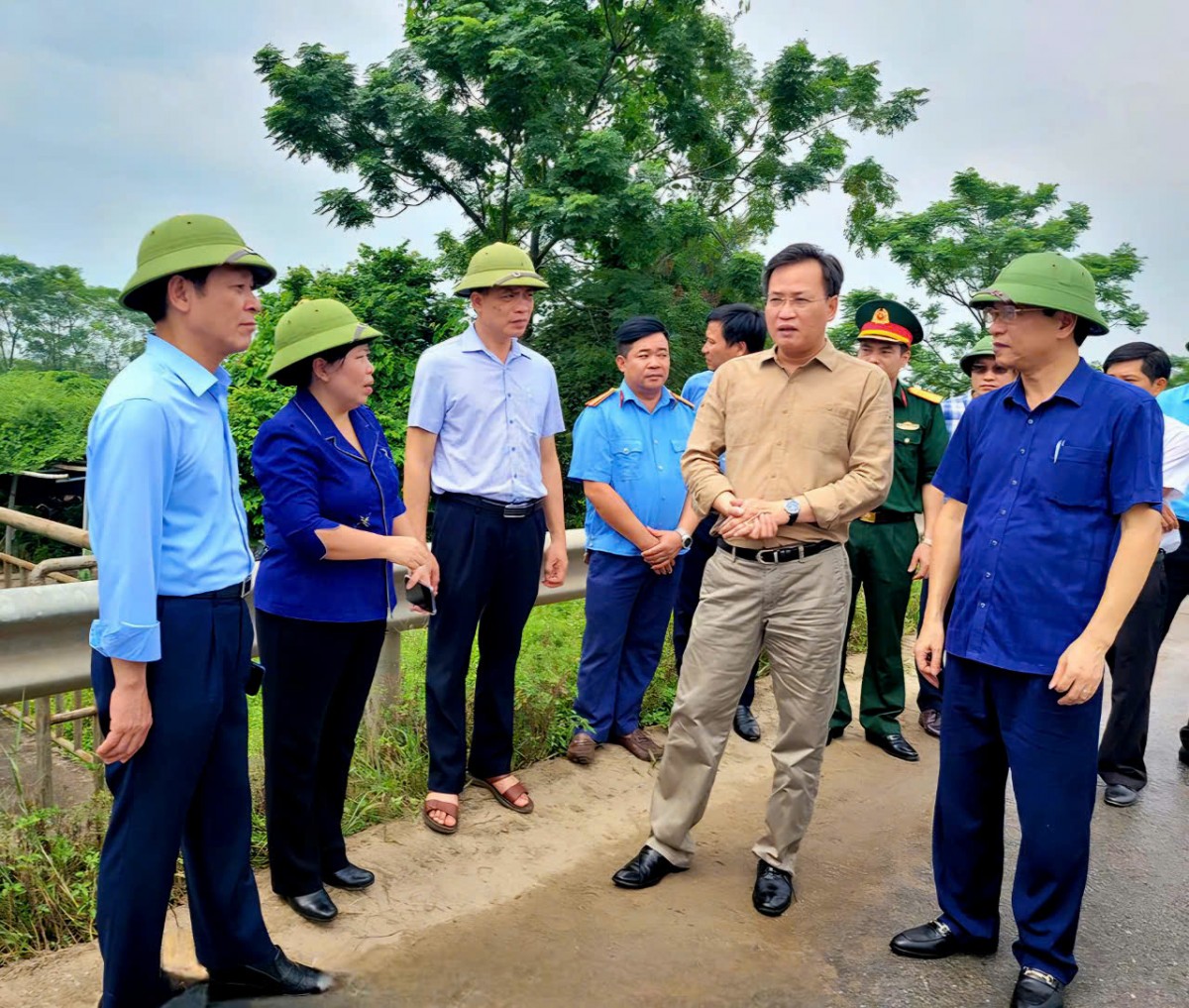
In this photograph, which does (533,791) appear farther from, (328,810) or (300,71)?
(300,71)

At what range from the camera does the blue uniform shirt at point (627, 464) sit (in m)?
4.56

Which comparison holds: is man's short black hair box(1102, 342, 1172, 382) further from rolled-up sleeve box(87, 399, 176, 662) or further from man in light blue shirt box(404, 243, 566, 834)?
rolled-up sleeve box(87, 399, 176, 662)

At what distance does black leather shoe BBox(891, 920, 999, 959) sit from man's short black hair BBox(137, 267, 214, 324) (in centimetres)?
282

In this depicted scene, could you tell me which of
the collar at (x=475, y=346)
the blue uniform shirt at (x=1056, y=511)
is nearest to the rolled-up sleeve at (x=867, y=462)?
the blue uniform shirt at (x=1056, y=511)

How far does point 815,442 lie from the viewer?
3465 millimetres

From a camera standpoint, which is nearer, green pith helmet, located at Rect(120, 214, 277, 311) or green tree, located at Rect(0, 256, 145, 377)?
green pith helmet, located at Rect(120, 214, 277, 311)

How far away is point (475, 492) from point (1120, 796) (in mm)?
3153

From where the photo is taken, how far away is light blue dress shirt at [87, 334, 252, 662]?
2.27 metres

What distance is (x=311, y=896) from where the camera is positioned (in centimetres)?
318

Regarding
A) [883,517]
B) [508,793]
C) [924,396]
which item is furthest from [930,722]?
[508,793]

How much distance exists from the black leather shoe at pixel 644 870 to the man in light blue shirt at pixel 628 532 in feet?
3.17

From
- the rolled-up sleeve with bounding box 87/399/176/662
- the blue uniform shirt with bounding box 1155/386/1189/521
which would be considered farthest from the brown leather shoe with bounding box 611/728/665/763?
the blue uniform shirt with bounding box 1155/386/1189/521

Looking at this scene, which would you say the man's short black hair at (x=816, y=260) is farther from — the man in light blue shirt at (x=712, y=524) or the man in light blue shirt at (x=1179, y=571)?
the man in light blue shirt at (x=1179, y=571)

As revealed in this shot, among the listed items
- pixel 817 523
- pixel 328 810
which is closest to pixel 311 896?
pixel 328 810
